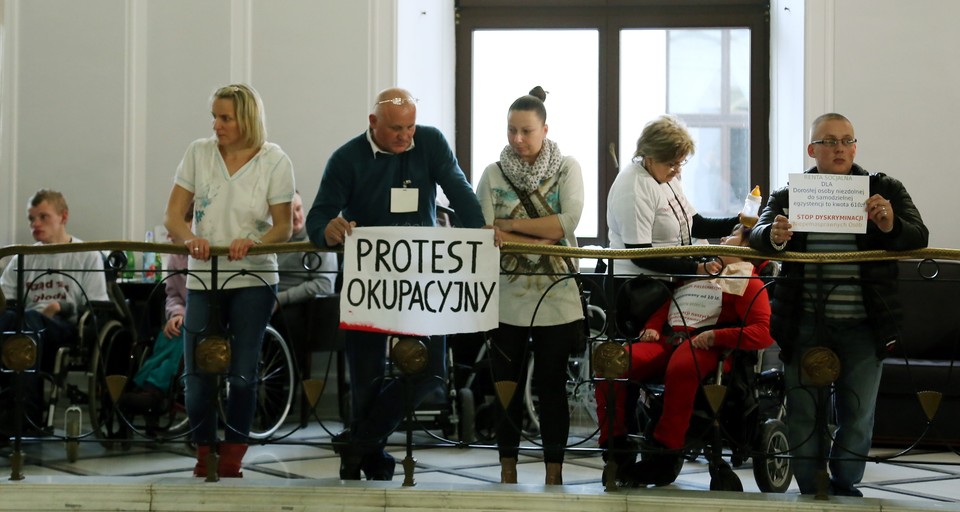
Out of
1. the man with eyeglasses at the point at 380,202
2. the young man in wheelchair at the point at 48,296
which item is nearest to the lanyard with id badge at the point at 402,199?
the man with eyeglasses at the point at 380,202

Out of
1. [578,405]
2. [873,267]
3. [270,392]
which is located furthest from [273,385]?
[873,267]

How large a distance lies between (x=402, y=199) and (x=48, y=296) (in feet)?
8.05

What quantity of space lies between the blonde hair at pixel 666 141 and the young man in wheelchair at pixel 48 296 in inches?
104

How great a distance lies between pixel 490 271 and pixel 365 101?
3.12 meters

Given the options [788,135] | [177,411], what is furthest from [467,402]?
[788,135]

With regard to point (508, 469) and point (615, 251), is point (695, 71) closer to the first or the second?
point (615, 251)

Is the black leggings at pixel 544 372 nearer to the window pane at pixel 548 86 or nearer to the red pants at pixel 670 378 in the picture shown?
the red pants at pixel 670 378

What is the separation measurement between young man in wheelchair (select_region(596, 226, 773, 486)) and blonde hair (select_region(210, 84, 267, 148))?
148 cm

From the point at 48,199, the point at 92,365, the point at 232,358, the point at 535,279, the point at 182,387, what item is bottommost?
the point at 182,387

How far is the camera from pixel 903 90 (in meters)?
6.73

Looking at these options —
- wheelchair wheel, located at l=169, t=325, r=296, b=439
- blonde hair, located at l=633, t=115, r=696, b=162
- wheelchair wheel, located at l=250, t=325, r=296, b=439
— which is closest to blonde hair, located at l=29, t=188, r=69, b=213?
wheelchair wheel, located at l=169, t=325, r=296, b=439

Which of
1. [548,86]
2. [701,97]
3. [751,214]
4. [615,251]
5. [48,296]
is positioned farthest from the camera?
[548,86]

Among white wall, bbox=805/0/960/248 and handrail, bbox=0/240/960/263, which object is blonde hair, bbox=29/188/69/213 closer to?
handrail, bbox=0/240/960/263

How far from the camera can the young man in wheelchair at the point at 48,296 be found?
18.0 feet
